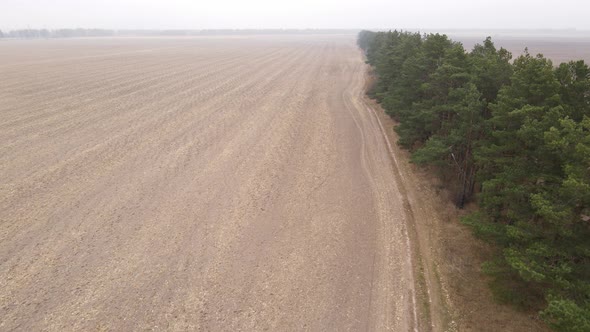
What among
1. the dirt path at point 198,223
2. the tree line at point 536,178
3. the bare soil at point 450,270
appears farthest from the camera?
the dirt path at point 198,223

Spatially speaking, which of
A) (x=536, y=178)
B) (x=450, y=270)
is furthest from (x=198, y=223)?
(x=536, y=178)

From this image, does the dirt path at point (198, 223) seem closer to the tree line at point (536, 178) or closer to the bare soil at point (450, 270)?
the bare soil at point (450, 270)

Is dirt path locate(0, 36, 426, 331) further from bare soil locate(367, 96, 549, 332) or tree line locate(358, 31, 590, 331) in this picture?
tree line locate(358, 31, 590, 331)

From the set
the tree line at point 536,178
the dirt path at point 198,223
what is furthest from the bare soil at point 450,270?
the dirt path at point 198,223

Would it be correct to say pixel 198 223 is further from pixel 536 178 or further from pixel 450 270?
pixel 536 178

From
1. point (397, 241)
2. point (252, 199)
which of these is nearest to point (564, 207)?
point (397, 241)

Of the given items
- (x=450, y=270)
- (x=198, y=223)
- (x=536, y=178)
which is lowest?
(x=450, y=270)

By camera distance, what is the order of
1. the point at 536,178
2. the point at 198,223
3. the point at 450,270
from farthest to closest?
1. the point at 198,223
2. the point at 450,270
3. the point at 536,178

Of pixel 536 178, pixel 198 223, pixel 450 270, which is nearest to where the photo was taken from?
pixel 536 178

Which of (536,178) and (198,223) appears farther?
(198,223)
